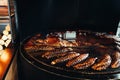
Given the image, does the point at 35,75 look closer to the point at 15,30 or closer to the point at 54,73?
the point at 54,73

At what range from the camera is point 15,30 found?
232 cm

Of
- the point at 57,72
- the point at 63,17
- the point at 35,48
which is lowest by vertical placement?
the point at 57,72

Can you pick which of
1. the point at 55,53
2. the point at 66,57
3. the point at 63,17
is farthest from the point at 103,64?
the point at 63,17

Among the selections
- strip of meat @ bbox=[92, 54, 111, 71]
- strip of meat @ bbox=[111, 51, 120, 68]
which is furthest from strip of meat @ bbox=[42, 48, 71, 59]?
strip of meat @ bbox=[111, 51, 120, 68]

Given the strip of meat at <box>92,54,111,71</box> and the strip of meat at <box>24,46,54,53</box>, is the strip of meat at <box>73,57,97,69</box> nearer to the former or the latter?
the strip of meat at <box>92,54,111,71</box>

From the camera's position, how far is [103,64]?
1805mm

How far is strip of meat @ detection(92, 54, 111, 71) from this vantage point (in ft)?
5.75

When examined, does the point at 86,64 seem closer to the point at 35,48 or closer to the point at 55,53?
the point at 55,53

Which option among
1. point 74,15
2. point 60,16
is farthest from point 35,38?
point 74,15

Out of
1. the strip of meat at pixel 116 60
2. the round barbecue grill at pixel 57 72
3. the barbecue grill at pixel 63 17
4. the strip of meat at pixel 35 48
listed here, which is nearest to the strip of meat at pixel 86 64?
the round barbecue grill at pixel 57 72

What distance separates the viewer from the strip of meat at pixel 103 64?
175 cm

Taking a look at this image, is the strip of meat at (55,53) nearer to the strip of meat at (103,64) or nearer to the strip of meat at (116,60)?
the strip of meat at (103,64)

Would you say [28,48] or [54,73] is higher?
[28,48]

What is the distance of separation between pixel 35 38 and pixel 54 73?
0.77 m
